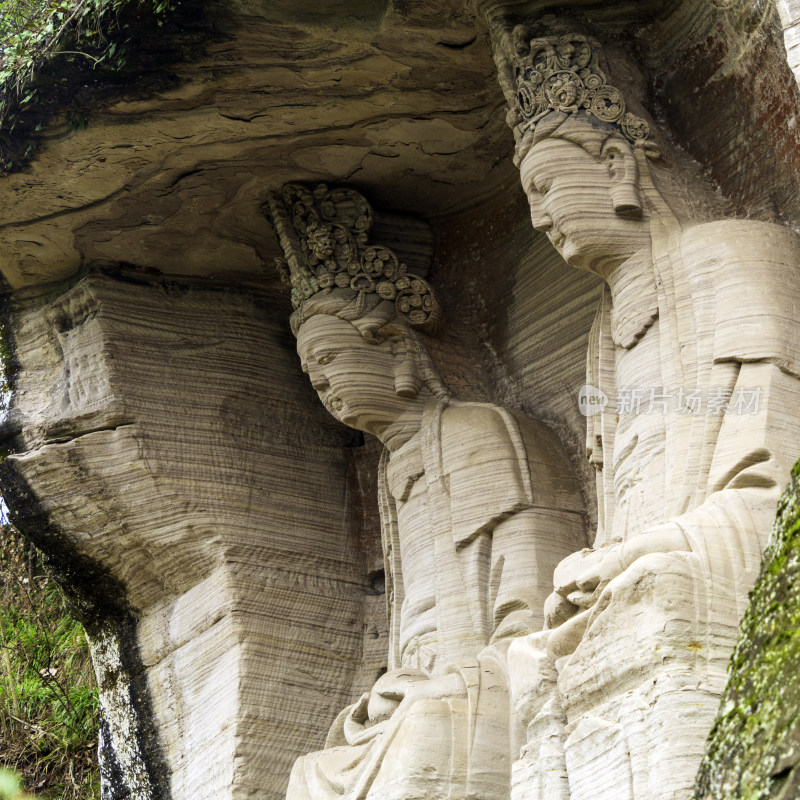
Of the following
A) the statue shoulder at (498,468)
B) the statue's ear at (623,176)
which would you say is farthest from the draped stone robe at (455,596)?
the statue's ear at (623,176)

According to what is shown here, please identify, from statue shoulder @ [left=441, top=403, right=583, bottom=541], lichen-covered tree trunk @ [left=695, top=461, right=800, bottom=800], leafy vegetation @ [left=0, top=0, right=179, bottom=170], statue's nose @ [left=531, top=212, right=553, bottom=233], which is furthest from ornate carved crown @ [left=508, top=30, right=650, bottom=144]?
lichen-covered tree trunk @ [left=695, top=461, right=800, bottom=800]

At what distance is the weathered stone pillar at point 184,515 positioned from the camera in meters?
6.80

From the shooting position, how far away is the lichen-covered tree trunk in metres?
2.57

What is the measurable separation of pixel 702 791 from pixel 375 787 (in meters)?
2.44

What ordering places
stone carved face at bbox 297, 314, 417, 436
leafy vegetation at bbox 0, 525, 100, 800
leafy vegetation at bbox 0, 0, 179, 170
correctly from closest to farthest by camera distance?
leafy vegetation at bbox 0, 0, 179, 170, stone carved face at bbox 297, 314, 417, 436, leafy vegetation at bbox 0, 525, 100, 800

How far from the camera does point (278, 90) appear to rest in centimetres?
641

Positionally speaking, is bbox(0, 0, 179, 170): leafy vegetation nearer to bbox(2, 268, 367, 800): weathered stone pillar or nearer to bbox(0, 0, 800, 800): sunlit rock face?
bbox(0, 0, 800, 800): sunlit rock face

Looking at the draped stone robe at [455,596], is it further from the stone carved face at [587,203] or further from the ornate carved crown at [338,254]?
the stone carved face at [587,203]

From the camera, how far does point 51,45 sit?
20.8ft

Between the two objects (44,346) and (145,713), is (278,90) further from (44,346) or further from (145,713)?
(145,713)

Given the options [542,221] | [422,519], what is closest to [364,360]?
[422,519]

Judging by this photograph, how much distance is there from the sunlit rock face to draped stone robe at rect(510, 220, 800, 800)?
1 centimetres

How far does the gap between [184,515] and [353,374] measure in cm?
111

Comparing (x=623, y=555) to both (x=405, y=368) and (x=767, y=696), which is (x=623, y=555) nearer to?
(x=767, y=696)
